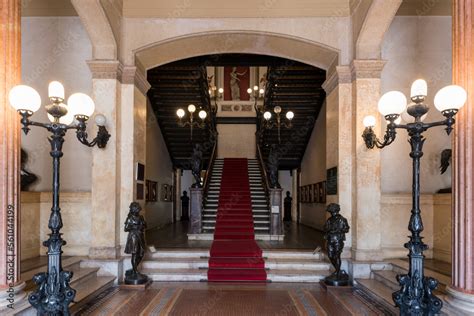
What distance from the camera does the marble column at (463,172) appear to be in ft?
12.6

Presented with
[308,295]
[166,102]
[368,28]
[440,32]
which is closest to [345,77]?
[368,28]

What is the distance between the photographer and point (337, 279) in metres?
6.43

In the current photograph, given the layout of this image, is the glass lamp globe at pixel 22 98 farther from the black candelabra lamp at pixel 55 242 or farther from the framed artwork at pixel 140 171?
the framed artwork at pixel 140 171

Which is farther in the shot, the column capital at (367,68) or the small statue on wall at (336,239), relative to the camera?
the column capital at (367,68)

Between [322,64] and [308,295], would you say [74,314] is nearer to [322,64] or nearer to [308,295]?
[308,295]

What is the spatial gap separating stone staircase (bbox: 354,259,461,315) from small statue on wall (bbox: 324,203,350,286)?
32 centimetres

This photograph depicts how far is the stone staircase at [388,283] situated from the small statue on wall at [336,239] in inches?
12.4

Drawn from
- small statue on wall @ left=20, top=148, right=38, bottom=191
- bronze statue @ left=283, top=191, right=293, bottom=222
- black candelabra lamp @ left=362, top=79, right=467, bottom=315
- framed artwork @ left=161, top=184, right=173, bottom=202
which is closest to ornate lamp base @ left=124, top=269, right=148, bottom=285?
small statue on wall @ left=20, top=148, right=38, bottom=191

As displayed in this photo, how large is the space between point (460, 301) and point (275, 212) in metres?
6.32

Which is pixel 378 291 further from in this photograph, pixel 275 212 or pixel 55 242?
pixel 275 212

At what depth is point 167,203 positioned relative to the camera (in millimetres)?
14961

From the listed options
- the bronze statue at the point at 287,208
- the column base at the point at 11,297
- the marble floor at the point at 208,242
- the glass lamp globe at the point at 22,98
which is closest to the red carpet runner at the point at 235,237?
the marble floor at the point at 208,242

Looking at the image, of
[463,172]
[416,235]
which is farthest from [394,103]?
[416,235]

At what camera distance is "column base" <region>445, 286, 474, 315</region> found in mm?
3754
